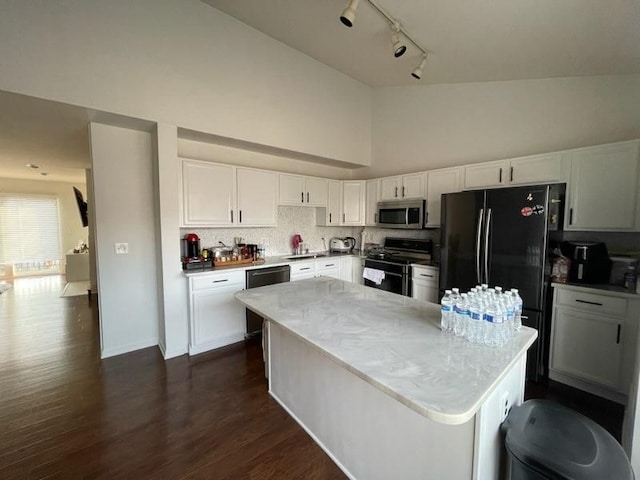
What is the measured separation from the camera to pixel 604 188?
243cm

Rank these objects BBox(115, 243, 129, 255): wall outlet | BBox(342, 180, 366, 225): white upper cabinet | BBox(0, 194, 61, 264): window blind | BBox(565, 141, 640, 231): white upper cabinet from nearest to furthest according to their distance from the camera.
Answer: BBox(565, 141, 640, 231): white upper cabinet
BBox(115, 243, 129, 255): wall outlet
BBox(342, 180, 366, 225): white upper cabinet
BBox(0, 194, 61, 264): window blind

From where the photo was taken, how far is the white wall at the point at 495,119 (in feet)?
8.52

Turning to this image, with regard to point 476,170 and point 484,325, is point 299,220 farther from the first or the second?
point 484,325

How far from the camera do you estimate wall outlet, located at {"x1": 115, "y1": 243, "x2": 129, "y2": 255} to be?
2.99 m

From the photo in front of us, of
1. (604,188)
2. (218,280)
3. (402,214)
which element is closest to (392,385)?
(218,280)

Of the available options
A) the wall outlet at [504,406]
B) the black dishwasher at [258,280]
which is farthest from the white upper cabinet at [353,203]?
the wall outlet at [504,406]

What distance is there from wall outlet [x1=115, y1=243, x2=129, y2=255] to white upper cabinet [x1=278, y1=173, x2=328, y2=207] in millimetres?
1892

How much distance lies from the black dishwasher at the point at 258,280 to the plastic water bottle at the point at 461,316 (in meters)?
2.43

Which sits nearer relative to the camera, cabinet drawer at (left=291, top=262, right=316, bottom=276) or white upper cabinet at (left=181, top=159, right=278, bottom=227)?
white upper cabinet at (left=181, top=159, right=278, bottom=227)

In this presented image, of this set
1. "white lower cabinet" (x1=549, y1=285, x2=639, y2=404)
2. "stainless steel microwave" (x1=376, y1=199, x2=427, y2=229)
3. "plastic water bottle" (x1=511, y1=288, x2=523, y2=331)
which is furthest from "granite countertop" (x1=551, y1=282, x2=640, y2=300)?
"stainless steel microwave" (x1=376, y1=199, x2=427, y2=229)

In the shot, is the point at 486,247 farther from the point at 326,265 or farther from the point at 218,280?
the point at 218,280

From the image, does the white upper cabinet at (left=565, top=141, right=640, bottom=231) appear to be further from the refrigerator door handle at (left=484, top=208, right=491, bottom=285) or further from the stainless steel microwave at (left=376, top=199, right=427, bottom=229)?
the stainless steel microwave at (left=376, top=199, right=427, bottom=229)

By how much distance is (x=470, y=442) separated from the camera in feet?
3.63

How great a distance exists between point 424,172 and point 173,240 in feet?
10.6
